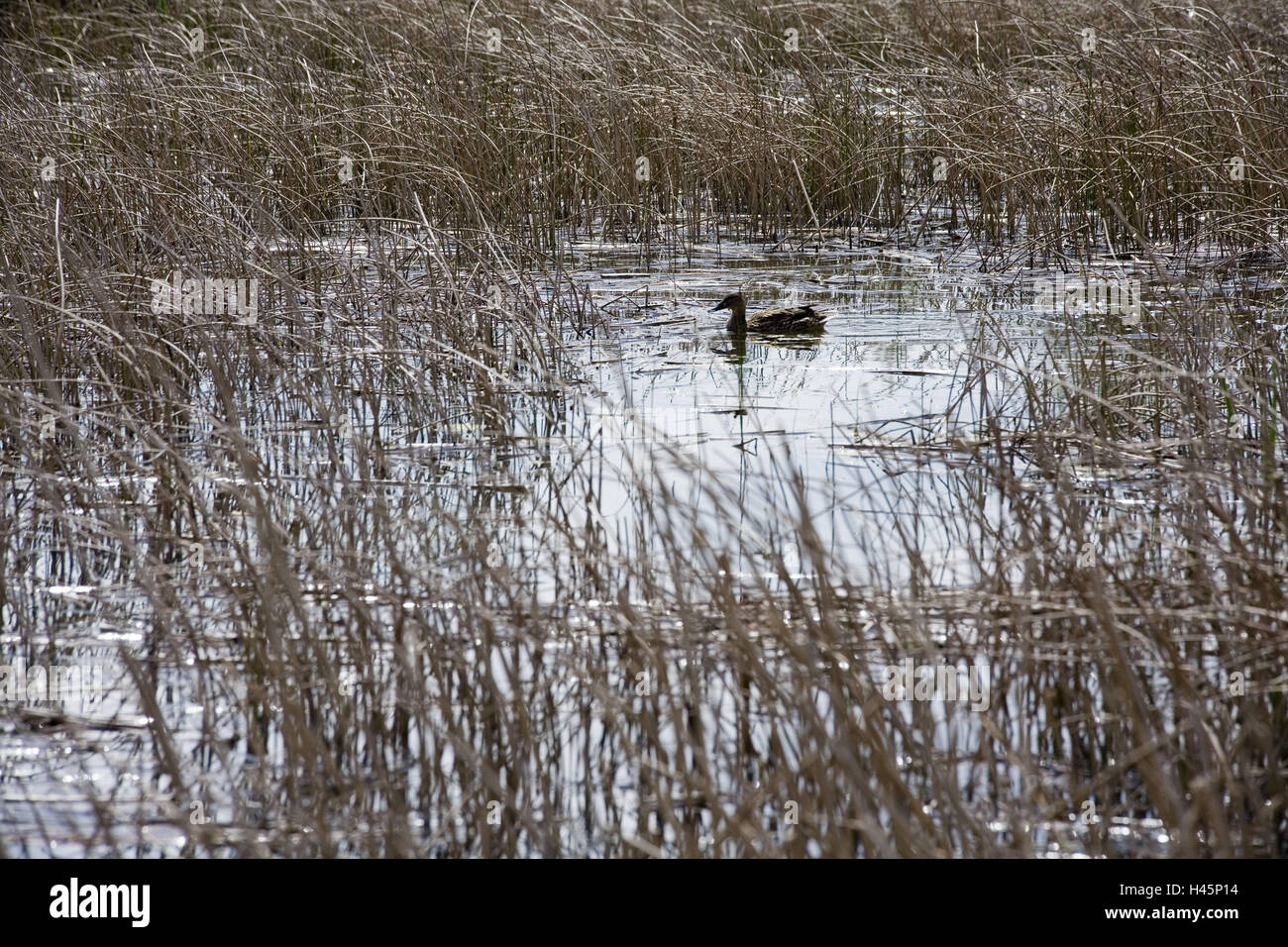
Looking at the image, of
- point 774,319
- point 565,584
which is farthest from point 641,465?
point 774,319

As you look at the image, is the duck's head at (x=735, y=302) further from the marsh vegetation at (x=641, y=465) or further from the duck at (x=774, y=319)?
the marsh vegetation at (x=641, y=465)

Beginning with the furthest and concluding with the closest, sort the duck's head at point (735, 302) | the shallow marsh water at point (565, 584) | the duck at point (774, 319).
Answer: the duck's head at point (735, 302), the duck at point (774, 319), the shallow marsh water at point (565, 584)

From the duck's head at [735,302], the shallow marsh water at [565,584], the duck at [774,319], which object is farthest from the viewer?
the duck's head at [735,302]

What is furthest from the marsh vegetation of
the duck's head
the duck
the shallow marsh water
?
the duck's head

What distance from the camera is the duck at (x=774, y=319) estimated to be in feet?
20.1

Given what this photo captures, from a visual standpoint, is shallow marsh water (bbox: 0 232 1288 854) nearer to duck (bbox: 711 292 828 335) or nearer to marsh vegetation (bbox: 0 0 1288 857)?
marsh vegetation (bbox: 0 0 1288 857)

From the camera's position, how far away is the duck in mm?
6141

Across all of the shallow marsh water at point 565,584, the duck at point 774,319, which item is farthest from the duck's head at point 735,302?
the shallow marsh water at point 565,584

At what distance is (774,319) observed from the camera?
242 inches

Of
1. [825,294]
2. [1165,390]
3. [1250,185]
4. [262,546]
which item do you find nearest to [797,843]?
[262,546]

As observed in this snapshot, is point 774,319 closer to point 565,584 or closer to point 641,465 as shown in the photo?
point 641,465

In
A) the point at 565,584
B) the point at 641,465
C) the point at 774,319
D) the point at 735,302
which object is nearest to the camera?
the point at 565,584

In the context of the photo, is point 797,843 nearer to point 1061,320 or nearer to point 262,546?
point 262,546
